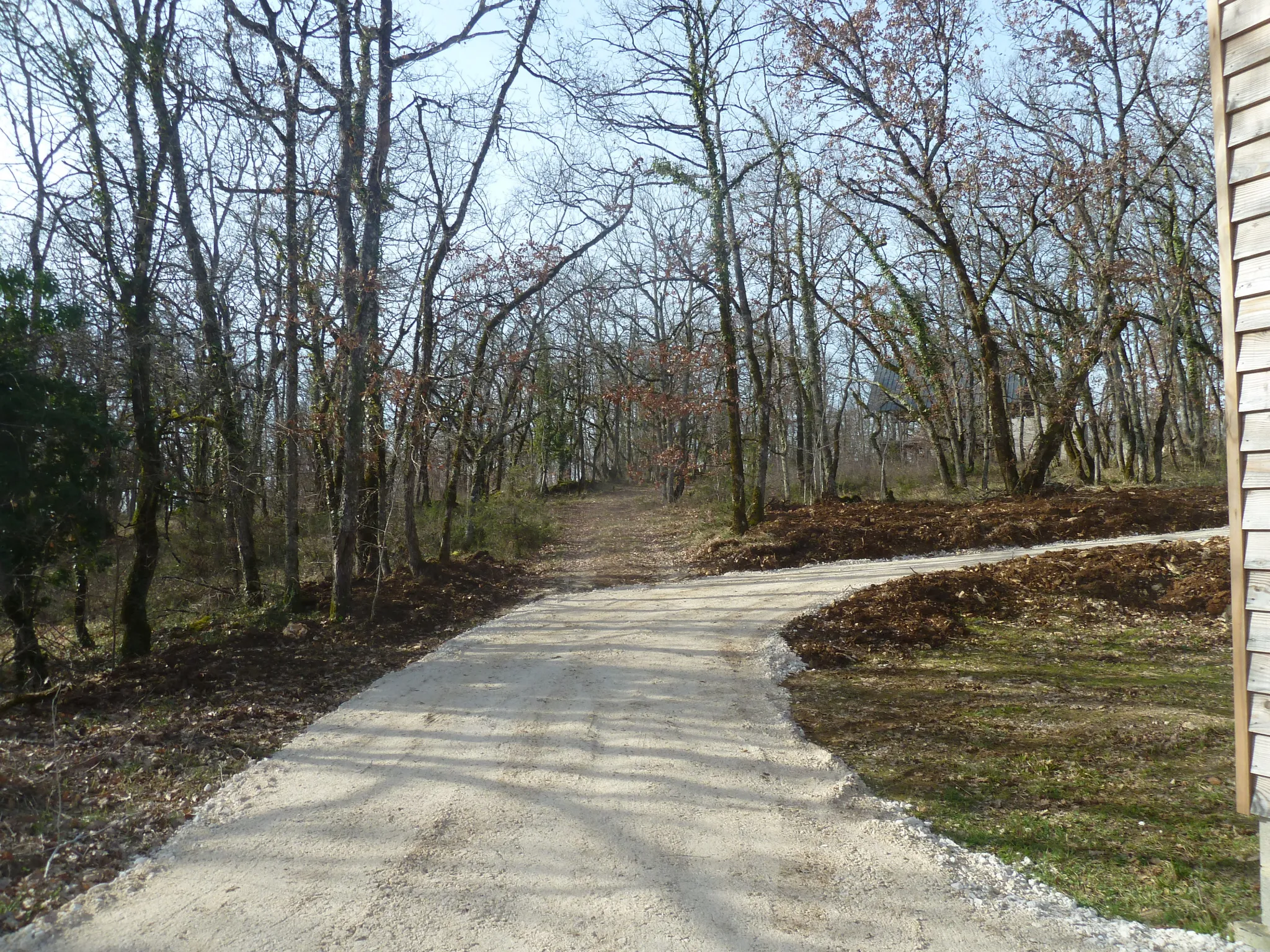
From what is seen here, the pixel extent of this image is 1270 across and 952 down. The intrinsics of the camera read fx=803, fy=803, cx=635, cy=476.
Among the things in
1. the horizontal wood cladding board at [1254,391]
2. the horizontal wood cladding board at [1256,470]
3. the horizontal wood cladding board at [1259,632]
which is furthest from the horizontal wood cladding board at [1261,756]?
the horizontal wood cladding board at [1254,391]

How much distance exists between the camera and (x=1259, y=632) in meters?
3.30

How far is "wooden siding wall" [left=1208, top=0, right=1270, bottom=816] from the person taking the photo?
3281mm

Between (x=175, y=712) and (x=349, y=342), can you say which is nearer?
(x=175, y=712)

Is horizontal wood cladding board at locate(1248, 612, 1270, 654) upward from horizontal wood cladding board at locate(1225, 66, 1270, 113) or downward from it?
downward

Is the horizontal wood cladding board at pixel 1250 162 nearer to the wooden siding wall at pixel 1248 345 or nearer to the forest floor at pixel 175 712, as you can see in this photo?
the wooden siding wall at pixel 1248 345

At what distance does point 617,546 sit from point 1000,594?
35.7 feet

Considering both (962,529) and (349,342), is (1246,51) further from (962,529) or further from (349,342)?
(962,529)

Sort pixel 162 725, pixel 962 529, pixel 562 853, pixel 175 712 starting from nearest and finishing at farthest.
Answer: pixel 562 853 < pixel 162 725 < pixel 175 712 < pixel 962 529

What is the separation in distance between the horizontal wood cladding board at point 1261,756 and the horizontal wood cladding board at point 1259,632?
0.36 meters

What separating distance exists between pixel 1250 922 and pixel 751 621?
646 cm

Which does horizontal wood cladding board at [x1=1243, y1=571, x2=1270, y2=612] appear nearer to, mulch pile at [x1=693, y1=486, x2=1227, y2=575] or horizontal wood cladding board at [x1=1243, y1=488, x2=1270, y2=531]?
horizontal wood cladding board at [x1=1243, y1=488, x2=1270, y2=531]

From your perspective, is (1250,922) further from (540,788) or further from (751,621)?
(751,621)

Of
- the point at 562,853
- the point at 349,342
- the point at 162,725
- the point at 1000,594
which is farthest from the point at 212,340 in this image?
the point at 1000,594

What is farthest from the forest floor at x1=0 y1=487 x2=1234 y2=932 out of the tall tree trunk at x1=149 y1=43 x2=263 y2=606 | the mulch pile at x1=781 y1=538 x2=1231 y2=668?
the mulch pile at x1=781 y1=538 x2=1231 y2=668
